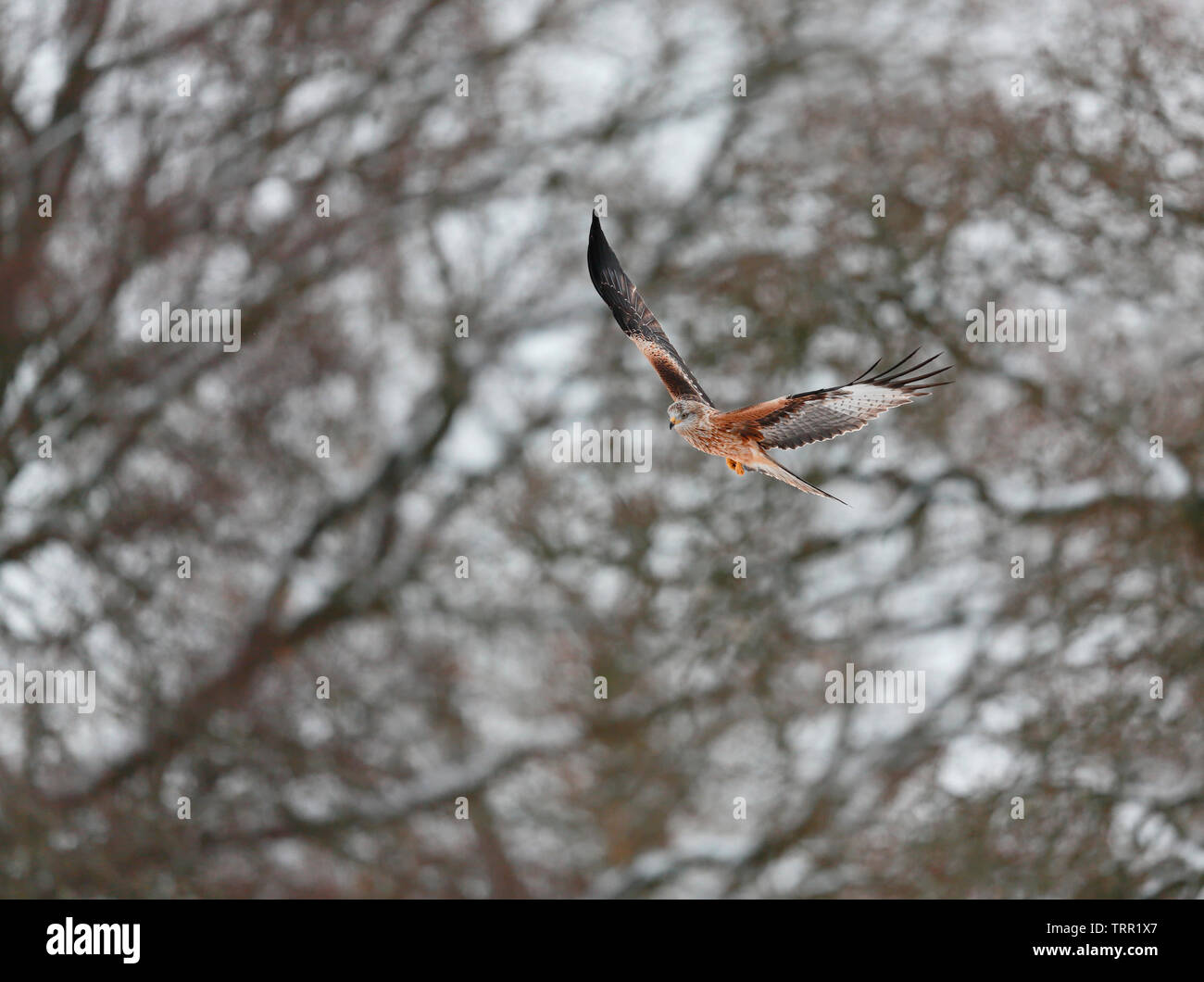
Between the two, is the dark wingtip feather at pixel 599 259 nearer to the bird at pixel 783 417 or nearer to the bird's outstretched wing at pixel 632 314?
the bird's outstretched wing at pixel 632 314

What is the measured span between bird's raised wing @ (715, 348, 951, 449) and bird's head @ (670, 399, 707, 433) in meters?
0.10

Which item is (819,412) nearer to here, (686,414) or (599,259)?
(686,414)

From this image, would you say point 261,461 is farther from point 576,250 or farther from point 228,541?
point 576,250

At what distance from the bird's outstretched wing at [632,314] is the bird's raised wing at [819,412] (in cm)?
37

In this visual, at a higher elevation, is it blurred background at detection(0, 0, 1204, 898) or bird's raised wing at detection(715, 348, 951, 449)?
bird's raised wing at detection(715, 348, 951, 449)

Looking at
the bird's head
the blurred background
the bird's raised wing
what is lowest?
the blurred background

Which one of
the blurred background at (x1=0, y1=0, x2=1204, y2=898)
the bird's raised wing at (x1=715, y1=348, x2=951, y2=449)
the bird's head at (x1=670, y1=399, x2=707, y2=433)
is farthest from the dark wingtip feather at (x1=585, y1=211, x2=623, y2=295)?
the blurred background at (x1=0, y1=0, x2=1204, y2=898)

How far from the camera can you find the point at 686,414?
3051 millimetres

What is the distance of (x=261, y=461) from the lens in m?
7.29

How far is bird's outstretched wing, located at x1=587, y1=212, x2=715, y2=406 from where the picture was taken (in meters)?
3.26

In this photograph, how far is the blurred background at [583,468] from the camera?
6.95 metres

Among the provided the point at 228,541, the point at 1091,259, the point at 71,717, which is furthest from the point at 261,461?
the point at 1091,259

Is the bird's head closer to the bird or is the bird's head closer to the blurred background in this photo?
the bird

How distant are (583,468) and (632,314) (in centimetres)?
373
